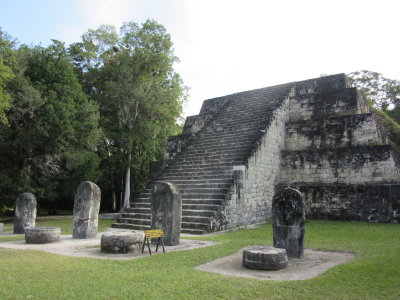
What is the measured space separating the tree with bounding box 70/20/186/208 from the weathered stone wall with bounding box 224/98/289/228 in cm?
732

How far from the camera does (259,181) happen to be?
13.0 meters

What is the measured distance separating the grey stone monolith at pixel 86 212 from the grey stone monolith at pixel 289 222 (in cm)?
540

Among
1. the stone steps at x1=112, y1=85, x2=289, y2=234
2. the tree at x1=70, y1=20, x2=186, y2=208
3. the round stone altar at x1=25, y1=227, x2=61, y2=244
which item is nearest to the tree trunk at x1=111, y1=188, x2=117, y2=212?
the tree at x1=70, y1=20, x2=186, y2=208

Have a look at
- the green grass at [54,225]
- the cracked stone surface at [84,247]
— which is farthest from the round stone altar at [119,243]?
the green grass at [54,225]

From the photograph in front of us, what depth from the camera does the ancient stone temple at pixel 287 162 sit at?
11562mm

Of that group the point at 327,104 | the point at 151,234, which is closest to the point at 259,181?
the point at 327,104

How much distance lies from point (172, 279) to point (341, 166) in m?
9.95

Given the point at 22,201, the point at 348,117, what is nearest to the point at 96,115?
the point at 22,201

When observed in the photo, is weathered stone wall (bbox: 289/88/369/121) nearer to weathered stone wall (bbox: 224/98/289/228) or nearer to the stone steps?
weathered stone wall (bbox: 224/98/289/228)

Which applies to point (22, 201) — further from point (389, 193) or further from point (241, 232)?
point (389, 193)

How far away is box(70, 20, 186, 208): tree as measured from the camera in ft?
61.5

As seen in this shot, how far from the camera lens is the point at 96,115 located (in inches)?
653

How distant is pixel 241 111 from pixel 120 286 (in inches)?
499

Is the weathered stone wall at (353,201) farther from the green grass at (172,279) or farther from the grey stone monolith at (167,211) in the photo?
the grey stone monolith at (167,211)
